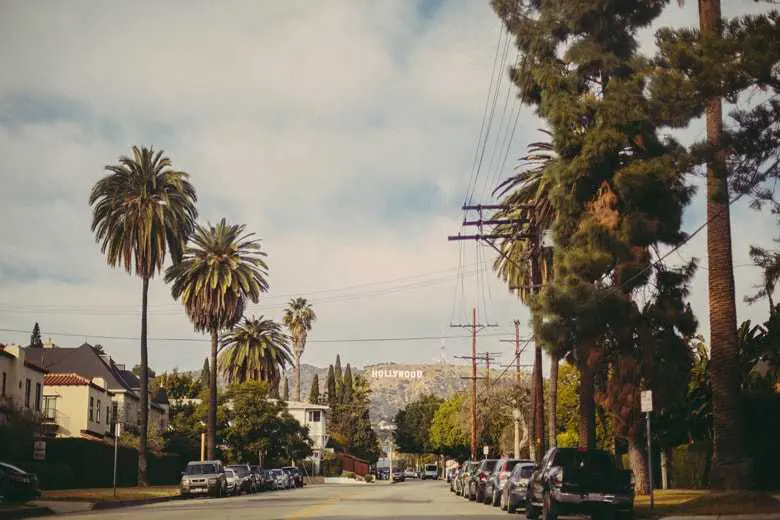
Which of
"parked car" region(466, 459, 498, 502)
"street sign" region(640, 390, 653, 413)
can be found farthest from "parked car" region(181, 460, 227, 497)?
"street sign" region(640, 390, 653, 413)

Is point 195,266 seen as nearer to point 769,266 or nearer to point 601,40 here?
point 601,40

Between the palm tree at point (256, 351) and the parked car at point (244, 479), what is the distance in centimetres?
2640

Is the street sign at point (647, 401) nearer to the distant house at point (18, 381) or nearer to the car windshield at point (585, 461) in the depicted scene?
the car windshield at point (585, 461)

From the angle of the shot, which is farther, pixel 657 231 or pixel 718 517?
pixel 657 231

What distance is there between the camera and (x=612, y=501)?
71.3 ft

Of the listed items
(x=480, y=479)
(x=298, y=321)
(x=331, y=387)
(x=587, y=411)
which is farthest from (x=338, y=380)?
(x=587, y=411)

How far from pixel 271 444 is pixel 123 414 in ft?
39.1

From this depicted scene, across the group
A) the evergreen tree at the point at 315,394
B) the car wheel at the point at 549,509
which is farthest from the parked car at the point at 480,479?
the evergreen tree at the point at 315,394

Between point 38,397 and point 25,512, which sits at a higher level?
point 38,397

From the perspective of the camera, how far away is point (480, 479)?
40.1 m

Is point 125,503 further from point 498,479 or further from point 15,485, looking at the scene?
point 498,479

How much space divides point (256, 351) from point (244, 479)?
30183mm

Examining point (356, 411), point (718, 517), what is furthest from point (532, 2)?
point (356, 411)

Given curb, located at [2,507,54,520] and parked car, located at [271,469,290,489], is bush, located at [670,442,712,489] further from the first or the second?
parked car, located at [271,469,290,489]
